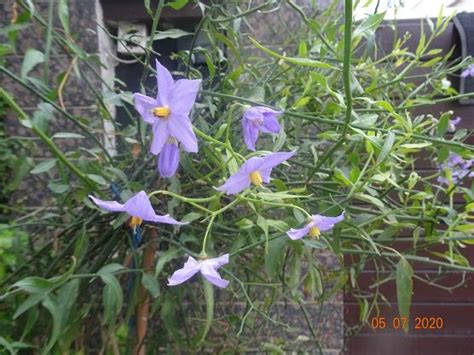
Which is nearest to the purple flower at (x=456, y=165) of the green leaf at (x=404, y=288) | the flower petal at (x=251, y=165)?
the green leaf at (x=404, y=288)

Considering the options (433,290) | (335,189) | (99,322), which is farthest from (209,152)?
(433,290)

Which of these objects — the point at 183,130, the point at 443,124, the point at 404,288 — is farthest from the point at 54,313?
the point at 443,124

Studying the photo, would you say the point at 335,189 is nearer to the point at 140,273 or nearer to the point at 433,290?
the point at 140,273

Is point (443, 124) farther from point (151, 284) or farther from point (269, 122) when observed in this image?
point (151, 284)
